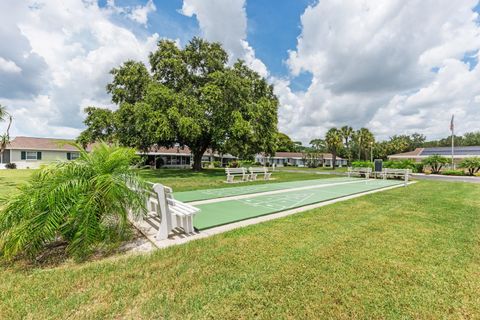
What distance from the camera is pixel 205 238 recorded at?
430cm

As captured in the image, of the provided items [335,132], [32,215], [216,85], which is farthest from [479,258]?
[335,132]

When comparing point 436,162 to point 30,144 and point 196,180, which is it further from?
point 30,144

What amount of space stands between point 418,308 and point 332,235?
2101 mm

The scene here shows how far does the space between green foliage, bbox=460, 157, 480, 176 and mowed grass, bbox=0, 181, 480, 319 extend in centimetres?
2999

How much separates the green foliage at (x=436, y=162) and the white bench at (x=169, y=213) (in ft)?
114

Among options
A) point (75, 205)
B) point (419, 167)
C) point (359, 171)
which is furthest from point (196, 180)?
point (419, 167)

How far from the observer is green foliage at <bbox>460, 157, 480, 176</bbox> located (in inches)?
1002

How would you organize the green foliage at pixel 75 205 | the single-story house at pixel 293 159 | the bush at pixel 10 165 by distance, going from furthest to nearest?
the single-story house at pixel 293 159
the bush at pixel 10 165
the green foliage at pixel 75 205

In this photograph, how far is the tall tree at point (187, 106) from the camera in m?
16.6

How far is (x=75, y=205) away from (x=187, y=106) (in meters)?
14.6

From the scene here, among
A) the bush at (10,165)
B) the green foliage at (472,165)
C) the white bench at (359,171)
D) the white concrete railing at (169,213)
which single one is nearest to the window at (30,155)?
the bush at (10,165)

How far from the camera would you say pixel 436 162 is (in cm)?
2844

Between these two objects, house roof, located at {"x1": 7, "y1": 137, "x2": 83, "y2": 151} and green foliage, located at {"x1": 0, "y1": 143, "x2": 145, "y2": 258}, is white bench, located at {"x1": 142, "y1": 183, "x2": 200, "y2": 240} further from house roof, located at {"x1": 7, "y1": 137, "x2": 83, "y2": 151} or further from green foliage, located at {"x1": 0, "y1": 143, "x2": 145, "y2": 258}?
house roof, located at {"x1": 7, "y1": 137, "x2": 83, "y2": 151}

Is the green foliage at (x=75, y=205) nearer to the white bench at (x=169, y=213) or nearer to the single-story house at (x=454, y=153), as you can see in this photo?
the white bench at (x=169, y=213)
